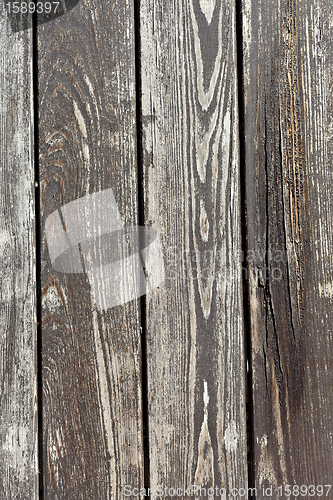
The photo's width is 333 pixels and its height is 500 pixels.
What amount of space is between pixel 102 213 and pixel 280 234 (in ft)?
1.12

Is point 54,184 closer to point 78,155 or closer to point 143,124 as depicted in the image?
point 78,155

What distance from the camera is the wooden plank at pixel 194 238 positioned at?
0.62 meters

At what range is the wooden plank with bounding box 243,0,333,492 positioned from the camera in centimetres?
63

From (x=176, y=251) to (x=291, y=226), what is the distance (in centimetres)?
23

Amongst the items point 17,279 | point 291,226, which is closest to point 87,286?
point 17,279

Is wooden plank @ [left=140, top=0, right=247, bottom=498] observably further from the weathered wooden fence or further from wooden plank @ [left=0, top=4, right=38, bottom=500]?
wooden plank @ [left=0, top=4, right=38, bottom=500]

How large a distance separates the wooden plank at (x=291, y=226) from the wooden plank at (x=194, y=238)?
0.12 feet

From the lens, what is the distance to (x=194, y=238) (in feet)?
2.08

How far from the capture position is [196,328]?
2.07 ft

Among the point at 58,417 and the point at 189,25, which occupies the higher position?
the point at 189,25

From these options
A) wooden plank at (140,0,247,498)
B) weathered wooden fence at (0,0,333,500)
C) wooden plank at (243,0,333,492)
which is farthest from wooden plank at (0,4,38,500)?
wooden plank at (243,0,333,492)

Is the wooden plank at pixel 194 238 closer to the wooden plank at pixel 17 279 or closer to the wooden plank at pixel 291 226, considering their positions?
the wooden plank at pixel 291 226

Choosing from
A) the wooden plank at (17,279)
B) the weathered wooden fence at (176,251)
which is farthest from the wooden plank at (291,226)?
the wooden plank at (17,279)

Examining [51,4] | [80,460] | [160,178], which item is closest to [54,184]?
[160,178]
